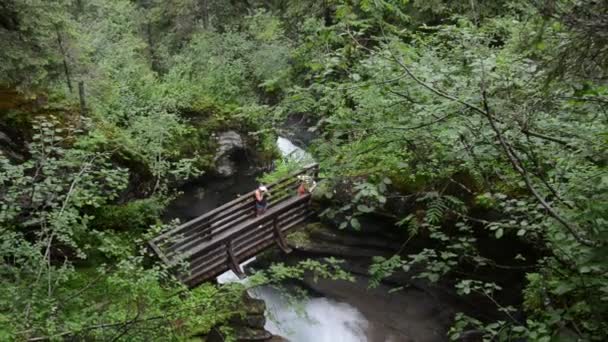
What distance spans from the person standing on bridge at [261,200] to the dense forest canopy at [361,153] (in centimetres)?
200

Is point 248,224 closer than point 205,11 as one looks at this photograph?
Yes

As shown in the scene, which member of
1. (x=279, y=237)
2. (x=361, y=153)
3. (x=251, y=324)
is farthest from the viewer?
(x=279, y=237)

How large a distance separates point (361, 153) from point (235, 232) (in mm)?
7959

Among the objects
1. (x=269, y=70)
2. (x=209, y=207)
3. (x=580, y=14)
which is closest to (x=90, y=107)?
(x=209, y=207)

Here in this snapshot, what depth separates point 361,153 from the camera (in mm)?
3703

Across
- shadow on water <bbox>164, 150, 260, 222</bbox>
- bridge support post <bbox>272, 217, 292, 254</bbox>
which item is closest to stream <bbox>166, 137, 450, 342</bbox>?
bridge support post <bbox>272, 217, 292, 254</bbox>

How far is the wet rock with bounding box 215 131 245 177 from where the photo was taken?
58.0ft

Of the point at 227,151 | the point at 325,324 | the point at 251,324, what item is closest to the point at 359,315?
the point at 325,324

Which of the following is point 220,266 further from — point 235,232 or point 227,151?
point 227,151

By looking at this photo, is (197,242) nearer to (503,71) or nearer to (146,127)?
(146,127)

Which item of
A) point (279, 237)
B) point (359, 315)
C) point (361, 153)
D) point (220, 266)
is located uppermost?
point (279, 237)

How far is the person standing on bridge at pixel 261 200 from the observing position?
1187 centimetres

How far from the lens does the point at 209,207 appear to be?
53.1ft

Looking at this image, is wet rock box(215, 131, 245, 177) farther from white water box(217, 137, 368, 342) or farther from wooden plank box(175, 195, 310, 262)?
white water box(217, 137, 368, 342)
